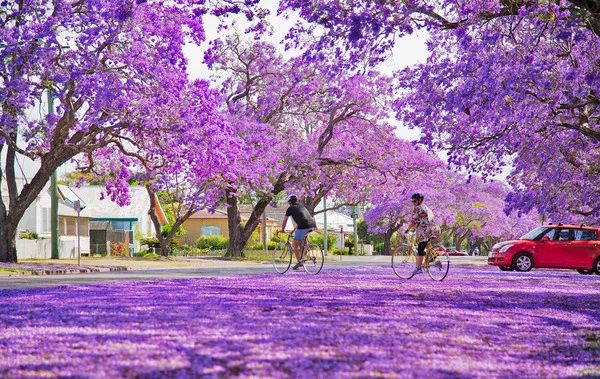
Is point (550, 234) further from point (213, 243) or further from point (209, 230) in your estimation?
point (209, 230)

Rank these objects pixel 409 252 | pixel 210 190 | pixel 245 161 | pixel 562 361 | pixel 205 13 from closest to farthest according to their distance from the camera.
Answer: pixel 562 361
pixel 205 13
pixel 409 252
pixel 245 161
pixel 210 190

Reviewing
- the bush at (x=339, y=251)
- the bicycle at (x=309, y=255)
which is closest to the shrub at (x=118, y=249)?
the bush at (x=339, y=251)

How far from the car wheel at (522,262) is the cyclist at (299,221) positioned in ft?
39.2

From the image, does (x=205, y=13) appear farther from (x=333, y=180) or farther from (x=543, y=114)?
(x=333, y=180)

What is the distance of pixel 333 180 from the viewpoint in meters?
46.3

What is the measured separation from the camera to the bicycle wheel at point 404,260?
21375 mm

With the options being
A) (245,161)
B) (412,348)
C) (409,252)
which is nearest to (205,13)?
(409,252)

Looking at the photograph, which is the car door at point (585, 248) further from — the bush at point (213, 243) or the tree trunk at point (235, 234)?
the bush at point (213, 243)

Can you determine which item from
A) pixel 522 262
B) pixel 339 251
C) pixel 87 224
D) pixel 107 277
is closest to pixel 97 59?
pixel 107 277

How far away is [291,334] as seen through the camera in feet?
29.7

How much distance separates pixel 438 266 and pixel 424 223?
1.17m

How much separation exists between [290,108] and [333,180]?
167 inches

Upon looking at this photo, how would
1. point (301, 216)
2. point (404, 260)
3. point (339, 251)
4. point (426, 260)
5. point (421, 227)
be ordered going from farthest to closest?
point (339, 251), point (301, 216), point (404, 260), point (426, 260), point (421, 227)

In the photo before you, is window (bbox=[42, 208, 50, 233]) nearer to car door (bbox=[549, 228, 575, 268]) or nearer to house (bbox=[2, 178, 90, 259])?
house (bbox=[2, 178, 90, 259])
